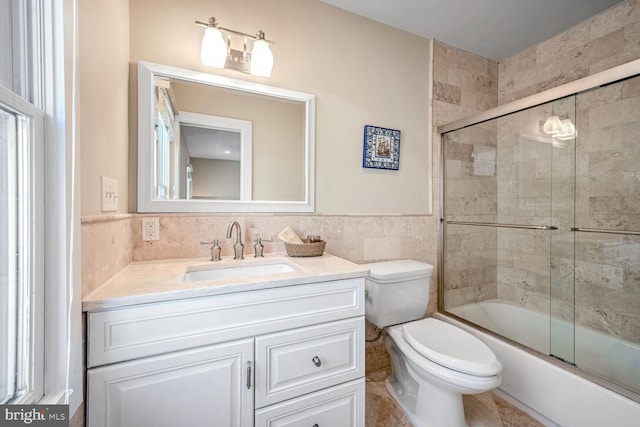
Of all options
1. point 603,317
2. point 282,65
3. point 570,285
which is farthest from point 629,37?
point 282,65

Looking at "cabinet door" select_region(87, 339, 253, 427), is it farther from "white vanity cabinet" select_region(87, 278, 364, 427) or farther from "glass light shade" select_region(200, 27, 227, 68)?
"glass light shade" select_region(200, 27, 227, 68)

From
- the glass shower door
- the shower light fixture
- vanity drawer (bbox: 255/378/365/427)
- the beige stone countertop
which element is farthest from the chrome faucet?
the shower light fixture

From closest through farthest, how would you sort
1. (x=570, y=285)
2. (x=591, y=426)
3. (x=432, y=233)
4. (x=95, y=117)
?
(x=95, y=117) → (x=591, y=426) → (x=570, y=285) → (x=432, y=233)

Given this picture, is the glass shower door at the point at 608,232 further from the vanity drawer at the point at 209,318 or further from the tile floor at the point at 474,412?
the vanity drawer at the point at 209,318

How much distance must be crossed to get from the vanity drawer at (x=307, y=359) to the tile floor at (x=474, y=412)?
541 mm

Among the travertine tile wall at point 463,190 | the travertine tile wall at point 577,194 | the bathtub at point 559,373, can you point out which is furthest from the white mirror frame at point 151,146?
the bathtub at point 559,373

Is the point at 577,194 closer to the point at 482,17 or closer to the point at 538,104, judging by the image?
the point at 538,104

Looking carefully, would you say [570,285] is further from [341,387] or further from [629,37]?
[341,387]

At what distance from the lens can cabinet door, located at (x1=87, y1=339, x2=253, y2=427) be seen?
29.4 inches

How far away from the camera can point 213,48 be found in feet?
4.24

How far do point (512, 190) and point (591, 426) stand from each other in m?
1.44

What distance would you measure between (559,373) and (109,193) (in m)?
2.22

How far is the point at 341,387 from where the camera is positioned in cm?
108

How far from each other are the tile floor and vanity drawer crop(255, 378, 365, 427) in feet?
A: 1.31
